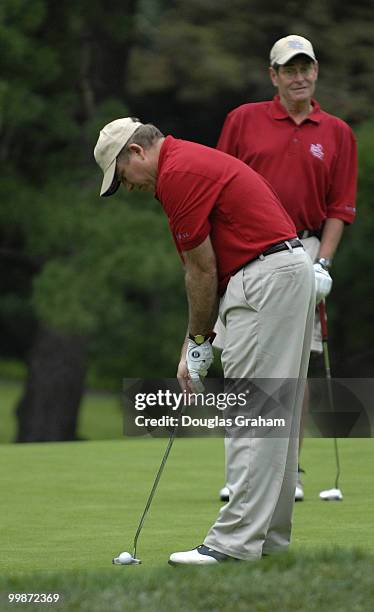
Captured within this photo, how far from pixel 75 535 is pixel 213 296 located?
55.5 inches

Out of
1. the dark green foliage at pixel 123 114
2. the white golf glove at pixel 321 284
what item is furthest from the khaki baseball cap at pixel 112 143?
the dark green foliage at pixel 123 114

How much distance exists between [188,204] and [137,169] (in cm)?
26

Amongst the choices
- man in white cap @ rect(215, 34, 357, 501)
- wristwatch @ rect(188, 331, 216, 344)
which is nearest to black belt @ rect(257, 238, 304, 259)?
wristwatch @ rect(188, 331, 216, 344)

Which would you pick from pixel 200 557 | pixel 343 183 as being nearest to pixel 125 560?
pixel 200 557

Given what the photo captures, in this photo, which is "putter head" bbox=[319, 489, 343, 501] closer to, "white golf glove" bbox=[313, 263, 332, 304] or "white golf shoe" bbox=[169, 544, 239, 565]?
"white golf glove" bbox=[313, 263, 332, 304]

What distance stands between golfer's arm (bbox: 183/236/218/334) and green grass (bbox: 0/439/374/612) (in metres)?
0.86

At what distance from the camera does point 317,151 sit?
22.2 feet

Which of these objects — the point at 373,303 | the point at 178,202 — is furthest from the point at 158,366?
the point at 178,202

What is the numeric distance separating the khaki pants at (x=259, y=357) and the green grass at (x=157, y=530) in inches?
8.0

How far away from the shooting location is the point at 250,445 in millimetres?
4688

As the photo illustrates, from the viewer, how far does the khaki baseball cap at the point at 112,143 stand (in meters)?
4.77

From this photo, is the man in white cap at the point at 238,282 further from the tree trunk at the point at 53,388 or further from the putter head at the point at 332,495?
the tree trunk at the point at 53,388

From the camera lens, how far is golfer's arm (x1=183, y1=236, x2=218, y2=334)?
4.69 metres

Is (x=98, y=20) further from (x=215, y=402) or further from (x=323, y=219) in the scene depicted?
(x=215, y=402)
